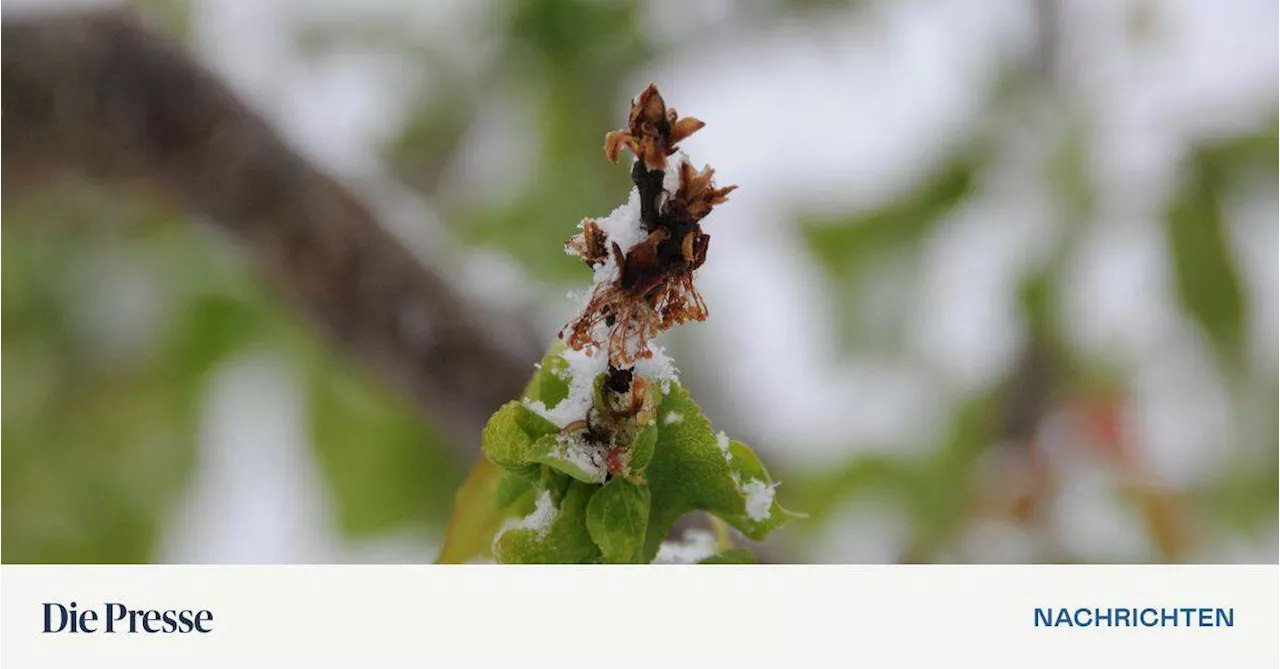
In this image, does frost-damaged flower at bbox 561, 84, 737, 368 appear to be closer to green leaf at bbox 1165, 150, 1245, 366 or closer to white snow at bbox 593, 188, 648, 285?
white snow at bbox 593, 188, 648, 285

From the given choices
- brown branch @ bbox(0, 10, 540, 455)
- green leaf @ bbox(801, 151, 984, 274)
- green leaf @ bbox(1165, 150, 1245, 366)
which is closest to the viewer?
brown branch @ bbox(0, 10, 540, 455)

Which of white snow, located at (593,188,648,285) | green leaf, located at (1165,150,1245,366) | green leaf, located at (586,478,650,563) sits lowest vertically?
green leaf, located at (586,478,650,563)

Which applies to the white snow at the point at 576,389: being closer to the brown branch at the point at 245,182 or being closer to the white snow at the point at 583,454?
the white snow at the point at 583,454
